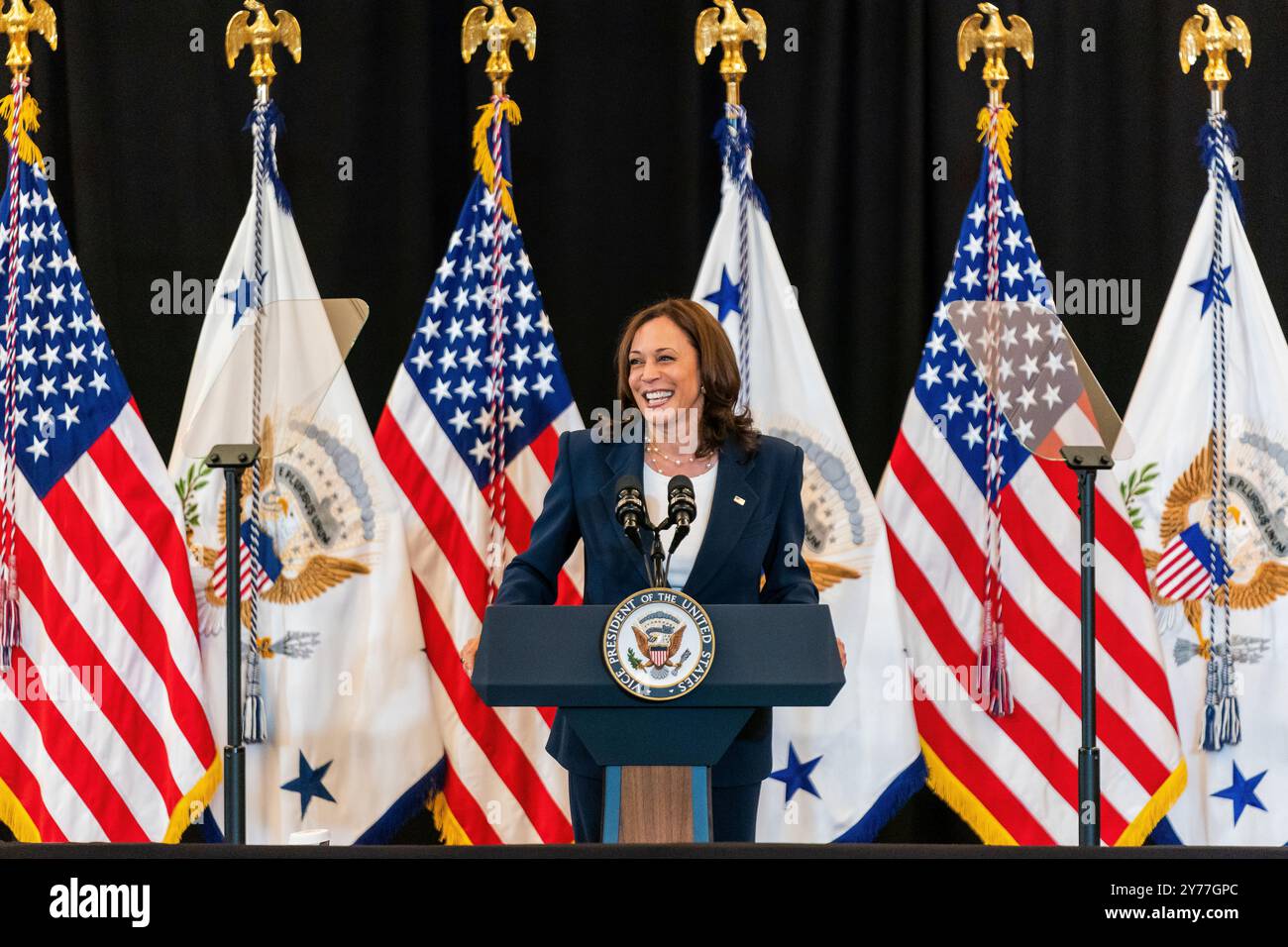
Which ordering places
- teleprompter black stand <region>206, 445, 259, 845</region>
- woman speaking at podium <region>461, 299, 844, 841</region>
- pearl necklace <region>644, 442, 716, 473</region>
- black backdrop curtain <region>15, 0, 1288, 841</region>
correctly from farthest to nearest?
black backdrop curtain <region>15, 0, 1288, 841</region>, teleprompter black stand <region>206, 445, 259, 845</region>, pearl necklace <region>644, 442, 716, 473</region>, woman speaking at podium <region>461, 299, 844, 841</region>

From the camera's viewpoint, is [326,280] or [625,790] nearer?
[625,790]

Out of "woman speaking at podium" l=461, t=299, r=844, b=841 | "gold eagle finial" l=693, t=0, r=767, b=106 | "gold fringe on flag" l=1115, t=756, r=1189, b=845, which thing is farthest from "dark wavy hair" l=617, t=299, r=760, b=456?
"gold fringe on flag" l=1115, t=756, r=1189, b=845

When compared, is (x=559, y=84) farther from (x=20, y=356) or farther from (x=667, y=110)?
(x=20, y=356)

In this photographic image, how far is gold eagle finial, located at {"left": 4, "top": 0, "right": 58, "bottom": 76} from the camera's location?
3463mm

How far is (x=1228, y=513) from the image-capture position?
3426mm

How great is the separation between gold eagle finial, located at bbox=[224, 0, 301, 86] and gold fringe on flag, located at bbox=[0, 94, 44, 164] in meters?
0.52

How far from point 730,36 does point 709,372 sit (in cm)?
129

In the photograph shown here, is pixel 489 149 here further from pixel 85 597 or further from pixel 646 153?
pixel 85 597

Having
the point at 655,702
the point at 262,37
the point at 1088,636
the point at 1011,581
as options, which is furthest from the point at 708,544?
the point at 262,37

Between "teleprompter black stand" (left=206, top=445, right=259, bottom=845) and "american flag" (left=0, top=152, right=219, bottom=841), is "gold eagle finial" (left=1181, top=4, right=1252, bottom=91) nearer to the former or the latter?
"teleprompter black stand" (left=206, top=445, right=259, bottom=845)
